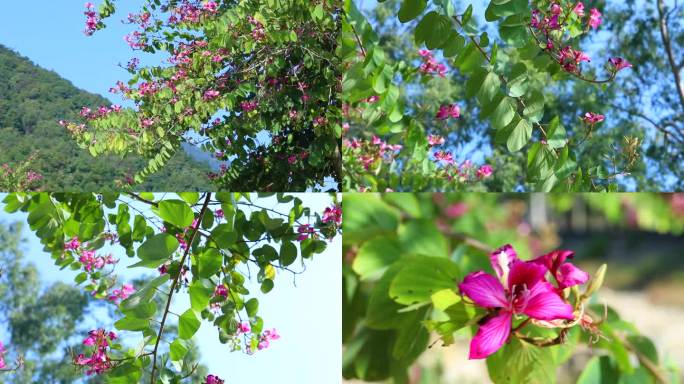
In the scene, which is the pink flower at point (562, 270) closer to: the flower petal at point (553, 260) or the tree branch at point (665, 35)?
the flower petal at point (553, 260)

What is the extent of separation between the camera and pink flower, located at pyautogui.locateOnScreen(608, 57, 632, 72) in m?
2.30

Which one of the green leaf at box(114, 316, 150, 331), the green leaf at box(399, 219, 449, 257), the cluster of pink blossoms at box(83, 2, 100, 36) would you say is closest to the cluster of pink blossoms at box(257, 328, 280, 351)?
the green leaf at box(114, 316, 150, 331)

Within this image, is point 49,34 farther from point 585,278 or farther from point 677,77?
point 677,77

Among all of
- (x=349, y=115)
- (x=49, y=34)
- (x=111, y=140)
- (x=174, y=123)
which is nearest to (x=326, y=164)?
(x=349, y=115)

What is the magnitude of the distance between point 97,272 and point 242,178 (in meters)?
0.96

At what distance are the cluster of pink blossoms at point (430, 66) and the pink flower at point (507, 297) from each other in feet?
4.29

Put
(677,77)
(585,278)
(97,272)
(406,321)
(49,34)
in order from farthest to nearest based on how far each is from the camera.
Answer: (677,77), (49,34), (97,272), (406,321), (585,278)

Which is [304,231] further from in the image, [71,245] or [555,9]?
[555,9]

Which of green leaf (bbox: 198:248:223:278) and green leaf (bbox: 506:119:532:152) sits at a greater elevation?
green leaf (bbox: 506:119:532:152)

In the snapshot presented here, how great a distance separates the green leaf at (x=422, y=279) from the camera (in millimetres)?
1115

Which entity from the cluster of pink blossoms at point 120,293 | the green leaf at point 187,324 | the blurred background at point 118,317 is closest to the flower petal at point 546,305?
the blurred background at point 118,317

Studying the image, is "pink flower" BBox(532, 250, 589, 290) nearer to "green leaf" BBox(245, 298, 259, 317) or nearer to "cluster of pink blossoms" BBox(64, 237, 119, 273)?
"green leaf" BBox(245, 298, 259, 317)

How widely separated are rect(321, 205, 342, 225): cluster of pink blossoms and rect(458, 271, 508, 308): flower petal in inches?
16.1

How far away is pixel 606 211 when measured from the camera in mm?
1192
